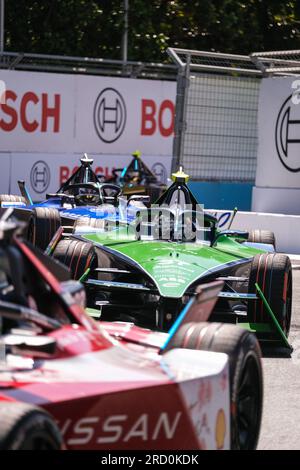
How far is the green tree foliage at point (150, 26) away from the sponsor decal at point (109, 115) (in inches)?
169

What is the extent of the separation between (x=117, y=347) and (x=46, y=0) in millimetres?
22662

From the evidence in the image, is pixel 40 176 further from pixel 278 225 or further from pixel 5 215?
pixel 5 215

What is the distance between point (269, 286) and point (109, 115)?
45.1 feet

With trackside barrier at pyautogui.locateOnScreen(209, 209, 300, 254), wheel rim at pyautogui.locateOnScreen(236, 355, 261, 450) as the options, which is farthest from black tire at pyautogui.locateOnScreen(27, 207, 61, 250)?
wheel rim at pyautogui.locateOnScreen(236, 355, 261, 450)

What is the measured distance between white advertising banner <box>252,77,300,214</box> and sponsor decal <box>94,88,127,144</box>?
414 centimetres

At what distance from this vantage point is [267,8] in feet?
100

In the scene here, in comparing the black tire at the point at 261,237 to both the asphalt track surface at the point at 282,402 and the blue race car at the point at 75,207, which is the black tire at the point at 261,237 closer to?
the blue race car at the point at 75,207

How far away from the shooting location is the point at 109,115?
22.6m

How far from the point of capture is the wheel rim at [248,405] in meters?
5.40

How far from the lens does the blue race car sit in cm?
1328

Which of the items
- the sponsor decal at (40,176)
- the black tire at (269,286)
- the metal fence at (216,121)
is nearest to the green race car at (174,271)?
the black tire at (269,286)

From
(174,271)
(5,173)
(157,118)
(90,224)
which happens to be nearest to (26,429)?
(174,271)

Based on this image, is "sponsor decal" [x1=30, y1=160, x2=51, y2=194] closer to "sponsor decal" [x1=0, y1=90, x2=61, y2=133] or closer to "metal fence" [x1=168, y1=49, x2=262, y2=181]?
"sponsor decal" [x1=0, y1=90, x2=61, y2=133]

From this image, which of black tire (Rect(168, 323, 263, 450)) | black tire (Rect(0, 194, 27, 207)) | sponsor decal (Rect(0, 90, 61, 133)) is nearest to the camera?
black tire (Rect(168, 323, 263, 450))
